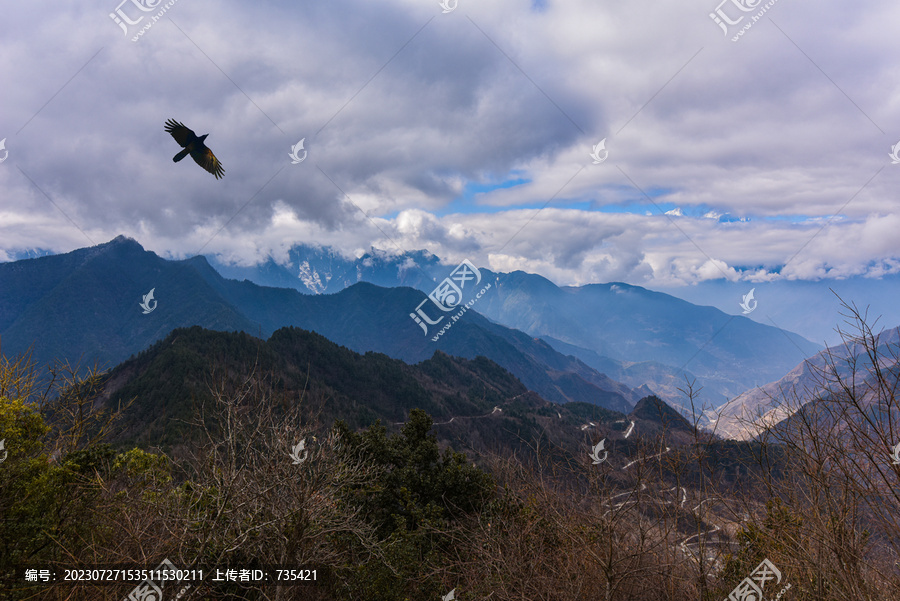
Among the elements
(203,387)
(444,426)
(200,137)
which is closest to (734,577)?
(200,137)

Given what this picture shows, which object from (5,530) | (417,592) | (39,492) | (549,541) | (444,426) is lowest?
(417,592)

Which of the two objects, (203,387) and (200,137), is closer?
(200,137)

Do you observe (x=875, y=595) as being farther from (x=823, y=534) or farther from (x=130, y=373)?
(x=130, y=373)

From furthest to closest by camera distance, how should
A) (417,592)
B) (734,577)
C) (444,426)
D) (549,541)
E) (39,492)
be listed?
1. (444,426)
2. (549,541)
3. (417,592)
4. (734,577)
5. (39,492)
